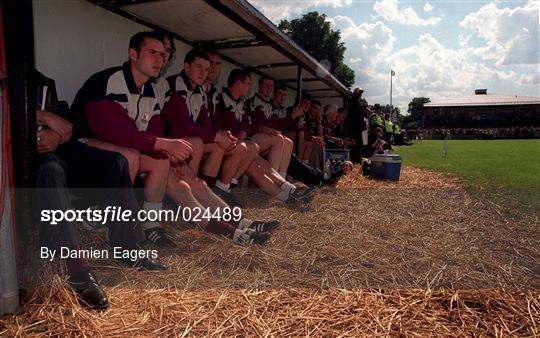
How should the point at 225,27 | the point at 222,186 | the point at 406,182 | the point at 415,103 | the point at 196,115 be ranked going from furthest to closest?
1. the point at 415,103
2. the point at 406,182
3. the point at 225,27
4. the point at 222,186
5. the point at 196,115

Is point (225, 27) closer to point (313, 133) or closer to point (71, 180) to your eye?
point (71, 180)

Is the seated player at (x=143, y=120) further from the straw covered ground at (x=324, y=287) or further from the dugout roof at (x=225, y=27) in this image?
the dugout roof at (x=225, y=27)

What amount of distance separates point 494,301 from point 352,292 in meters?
0.76

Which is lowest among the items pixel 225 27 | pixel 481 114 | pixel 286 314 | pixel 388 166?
pixel 286 314

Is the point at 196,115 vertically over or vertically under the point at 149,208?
over

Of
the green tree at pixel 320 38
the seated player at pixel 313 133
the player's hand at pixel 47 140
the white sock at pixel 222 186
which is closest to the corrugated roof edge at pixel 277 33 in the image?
the seated player at pixel 313 133

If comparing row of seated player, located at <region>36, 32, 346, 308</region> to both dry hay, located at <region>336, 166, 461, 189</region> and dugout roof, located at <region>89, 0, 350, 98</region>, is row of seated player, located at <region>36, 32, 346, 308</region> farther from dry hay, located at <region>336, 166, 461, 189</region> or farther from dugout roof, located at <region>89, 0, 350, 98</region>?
dry hay, located at <region>336, 166, 461, 189</region>

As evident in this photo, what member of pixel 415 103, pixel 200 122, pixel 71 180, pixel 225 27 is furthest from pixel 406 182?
pixel 415 103

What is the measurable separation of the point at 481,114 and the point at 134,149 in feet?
226

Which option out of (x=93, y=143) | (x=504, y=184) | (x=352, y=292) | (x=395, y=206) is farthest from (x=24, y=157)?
(x=504, y=184)

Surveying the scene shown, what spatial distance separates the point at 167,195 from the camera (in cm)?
361

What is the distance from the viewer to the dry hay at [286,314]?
6.37 feet

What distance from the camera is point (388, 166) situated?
8156 mm

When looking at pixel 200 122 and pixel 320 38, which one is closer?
pixel 200 122
